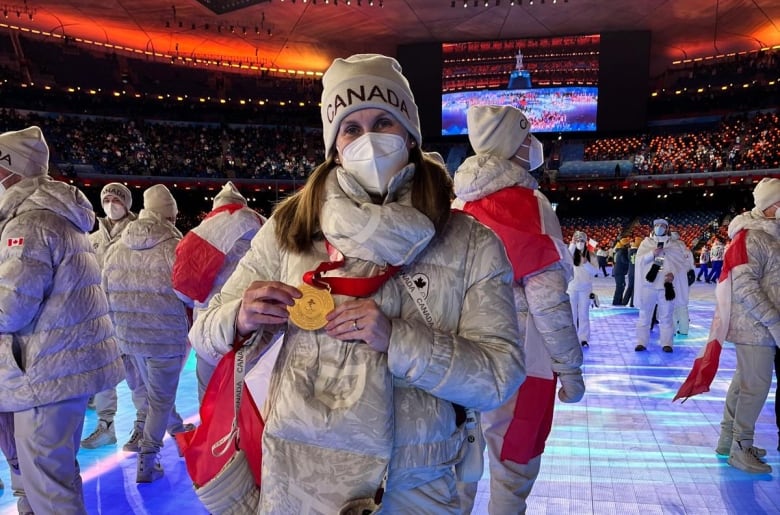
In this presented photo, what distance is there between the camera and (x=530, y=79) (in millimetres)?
25547

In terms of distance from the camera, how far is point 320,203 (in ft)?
4.16

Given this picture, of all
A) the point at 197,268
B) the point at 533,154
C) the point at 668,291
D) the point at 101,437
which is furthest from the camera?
the point at 668,291

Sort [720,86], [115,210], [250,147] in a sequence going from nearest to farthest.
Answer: [115,210] → [720,86] → [250,147]

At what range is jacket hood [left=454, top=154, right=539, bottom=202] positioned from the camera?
2.42 meters

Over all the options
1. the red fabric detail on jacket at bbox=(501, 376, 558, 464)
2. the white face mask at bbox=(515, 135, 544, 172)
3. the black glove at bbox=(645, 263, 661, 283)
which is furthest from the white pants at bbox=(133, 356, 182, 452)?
the black glove at bbox=(645, 263, 661, 283)

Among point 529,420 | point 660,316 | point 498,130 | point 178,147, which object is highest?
point 178,147

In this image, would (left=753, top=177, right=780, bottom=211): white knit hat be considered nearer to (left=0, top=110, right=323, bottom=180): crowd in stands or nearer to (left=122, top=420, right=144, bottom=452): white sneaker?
(left=122, top=420, right=144, bottom=452): white sneaker

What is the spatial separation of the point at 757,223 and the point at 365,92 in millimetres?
3287

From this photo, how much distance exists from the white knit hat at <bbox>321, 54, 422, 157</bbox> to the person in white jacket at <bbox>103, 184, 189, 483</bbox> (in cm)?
259

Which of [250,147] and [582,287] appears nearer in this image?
[582,287]

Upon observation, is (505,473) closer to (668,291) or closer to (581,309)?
(581,309)

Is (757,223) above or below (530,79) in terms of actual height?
below

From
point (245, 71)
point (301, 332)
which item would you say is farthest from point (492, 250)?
point (245, 71)

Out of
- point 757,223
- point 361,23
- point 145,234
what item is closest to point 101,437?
point 145,234
